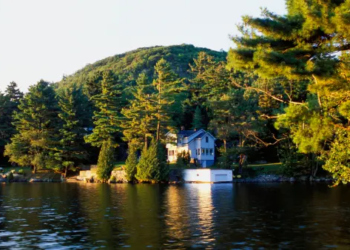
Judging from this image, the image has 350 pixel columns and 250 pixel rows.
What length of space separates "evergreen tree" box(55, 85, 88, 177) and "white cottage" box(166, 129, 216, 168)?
17.0 metres

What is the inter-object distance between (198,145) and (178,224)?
5618 centimetres

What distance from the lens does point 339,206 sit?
1316 inches

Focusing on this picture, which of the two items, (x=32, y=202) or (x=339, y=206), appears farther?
(x=32, y=202)

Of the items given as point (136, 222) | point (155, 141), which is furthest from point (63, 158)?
point (136, 222)

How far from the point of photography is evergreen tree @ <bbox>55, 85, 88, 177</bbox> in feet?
260

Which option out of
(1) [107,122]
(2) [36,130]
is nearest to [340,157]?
(1) [107,122]

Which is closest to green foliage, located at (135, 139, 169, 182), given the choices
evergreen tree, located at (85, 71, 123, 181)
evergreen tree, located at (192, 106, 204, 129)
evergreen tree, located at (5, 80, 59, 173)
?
evergreen tree, located at (85, 71, 123, 181)

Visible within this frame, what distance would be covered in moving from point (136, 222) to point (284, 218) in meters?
9.41

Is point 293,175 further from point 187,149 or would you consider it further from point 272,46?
point 272,46

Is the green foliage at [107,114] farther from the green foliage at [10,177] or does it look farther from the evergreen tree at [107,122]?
the green foliage at [10,177]

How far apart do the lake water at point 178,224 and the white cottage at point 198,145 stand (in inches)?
1683

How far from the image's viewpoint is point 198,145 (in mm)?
81312

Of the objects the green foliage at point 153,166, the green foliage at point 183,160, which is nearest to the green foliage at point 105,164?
the green foliage at point 153,166

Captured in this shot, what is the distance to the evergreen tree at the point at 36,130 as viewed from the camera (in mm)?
79625
